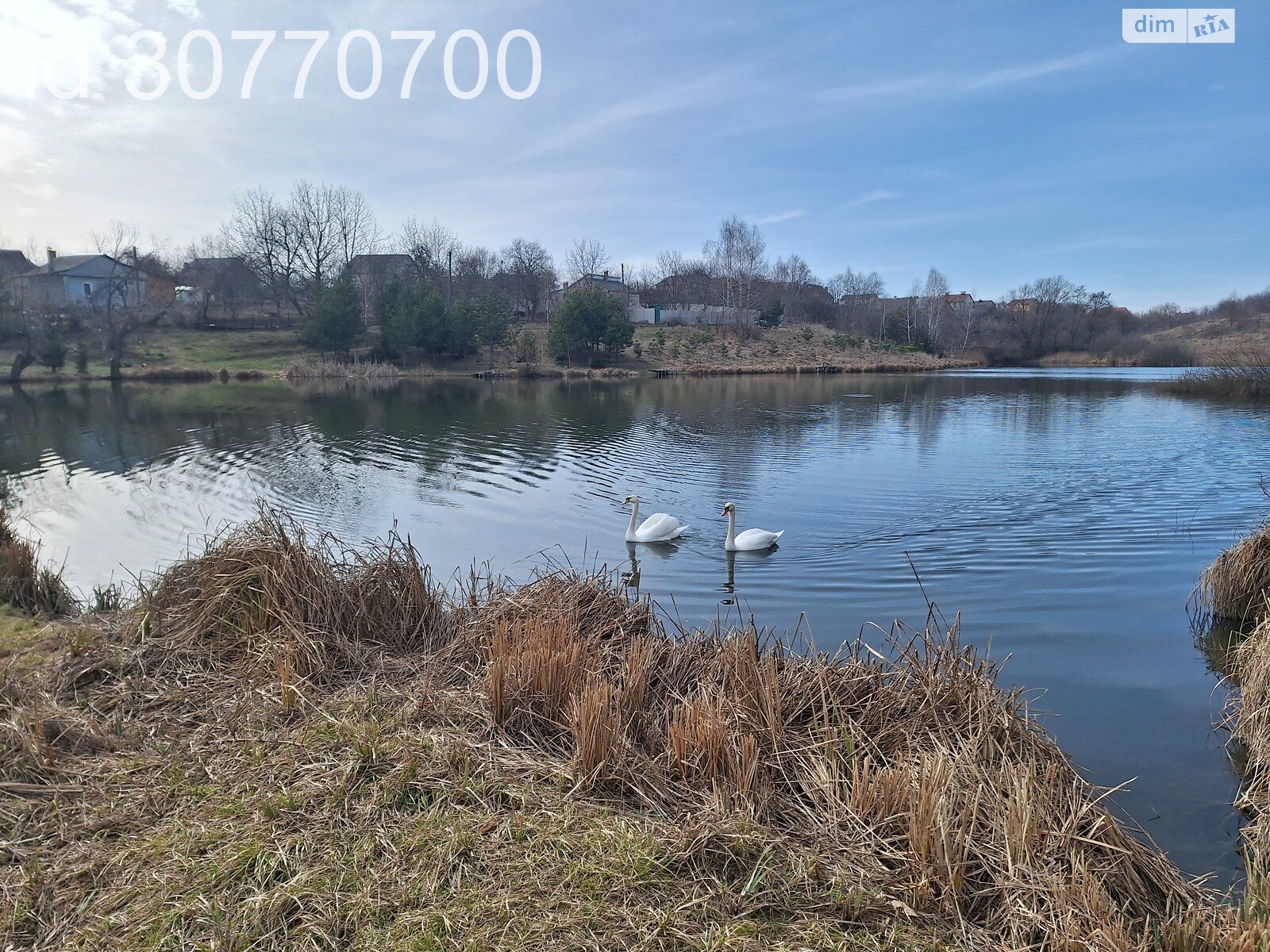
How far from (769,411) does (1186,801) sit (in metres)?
26.3

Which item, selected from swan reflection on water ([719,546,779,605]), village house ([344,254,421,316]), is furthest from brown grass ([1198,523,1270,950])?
village house ([344,254,421,316])

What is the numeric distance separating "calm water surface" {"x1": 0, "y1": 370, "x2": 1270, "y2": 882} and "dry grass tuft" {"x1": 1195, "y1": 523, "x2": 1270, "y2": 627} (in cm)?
44

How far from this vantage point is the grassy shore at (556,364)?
51125mm

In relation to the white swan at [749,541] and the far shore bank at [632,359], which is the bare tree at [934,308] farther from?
the white swan at [749,541]

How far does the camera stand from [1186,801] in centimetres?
495

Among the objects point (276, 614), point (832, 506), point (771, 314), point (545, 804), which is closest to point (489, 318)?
point (771, 314)

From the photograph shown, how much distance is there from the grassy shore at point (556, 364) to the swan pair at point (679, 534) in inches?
1616

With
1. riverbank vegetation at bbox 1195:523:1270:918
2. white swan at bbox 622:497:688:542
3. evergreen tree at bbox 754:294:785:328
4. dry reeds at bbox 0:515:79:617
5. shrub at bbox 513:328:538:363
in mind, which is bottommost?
riverbank vegetation at bbox 1195:523:1270:918

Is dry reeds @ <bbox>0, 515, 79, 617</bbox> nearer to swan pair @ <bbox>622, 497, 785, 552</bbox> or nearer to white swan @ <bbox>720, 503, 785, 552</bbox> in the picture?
swan pair @ <bbox>622, 497, 785, 552</bbox>

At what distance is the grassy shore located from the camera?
168 ft

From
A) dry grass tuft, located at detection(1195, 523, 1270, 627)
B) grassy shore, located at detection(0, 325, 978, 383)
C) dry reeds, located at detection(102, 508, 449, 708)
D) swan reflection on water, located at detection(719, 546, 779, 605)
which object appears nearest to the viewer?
dry reeds, located at detection(102, 508, 449, 708)

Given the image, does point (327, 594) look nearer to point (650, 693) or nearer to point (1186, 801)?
point (650, 693)

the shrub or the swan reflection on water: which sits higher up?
the shrub

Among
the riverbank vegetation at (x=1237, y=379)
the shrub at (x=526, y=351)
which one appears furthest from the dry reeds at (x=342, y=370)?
the riverbank vegetation at (x=1237, y=379)
